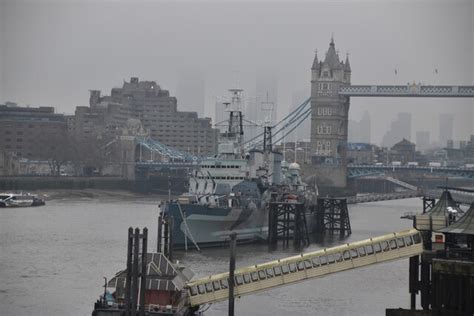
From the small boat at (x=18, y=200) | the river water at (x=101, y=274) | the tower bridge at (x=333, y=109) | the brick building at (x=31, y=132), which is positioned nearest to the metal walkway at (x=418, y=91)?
the tower bridge at (x=333, y=109)

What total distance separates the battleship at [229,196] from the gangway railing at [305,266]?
67.7ft

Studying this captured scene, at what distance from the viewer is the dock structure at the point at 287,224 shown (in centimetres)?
5766

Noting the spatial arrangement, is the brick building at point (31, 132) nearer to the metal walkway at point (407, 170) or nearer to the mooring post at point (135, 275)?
the metal walkway at point (407, 170)

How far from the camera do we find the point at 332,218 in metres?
69.7

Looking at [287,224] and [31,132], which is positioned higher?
[31,132]

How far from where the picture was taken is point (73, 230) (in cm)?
6216

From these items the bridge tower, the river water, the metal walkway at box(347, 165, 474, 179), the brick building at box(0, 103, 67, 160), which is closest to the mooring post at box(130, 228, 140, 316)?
the river water

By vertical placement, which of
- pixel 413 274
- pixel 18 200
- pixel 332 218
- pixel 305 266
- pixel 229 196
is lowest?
pixel 18 200

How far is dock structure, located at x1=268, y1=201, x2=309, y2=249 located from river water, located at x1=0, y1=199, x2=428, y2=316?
1346mm

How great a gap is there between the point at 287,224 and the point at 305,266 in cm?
2945

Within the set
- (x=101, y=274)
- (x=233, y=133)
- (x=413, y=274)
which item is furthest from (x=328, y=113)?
(x=413, y=274)

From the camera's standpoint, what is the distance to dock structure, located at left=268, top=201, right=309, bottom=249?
57656mm

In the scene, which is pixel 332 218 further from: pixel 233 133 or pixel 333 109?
pixel 333 109

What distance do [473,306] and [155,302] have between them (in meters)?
8.64
